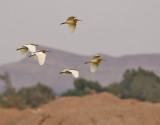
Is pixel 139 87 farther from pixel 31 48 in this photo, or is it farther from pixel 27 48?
pixel 31 48

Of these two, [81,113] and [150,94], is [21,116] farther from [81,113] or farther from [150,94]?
[150,94]

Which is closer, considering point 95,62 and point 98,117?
point 95,62

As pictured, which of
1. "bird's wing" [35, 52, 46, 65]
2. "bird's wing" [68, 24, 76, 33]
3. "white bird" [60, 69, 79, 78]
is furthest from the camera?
"bird's wing" [68, 24, 76, 33]

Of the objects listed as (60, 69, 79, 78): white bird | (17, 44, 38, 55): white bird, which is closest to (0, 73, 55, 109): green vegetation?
(17, 44, 38, 55): white bird

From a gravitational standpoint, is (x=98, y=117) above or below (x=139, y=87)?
above

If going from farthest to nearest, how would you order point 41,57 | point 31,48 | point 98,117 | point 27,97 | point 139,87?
1. point 139,87
2. point 27,97
3. point 98,117
4. point 31,48
5. point 41,57

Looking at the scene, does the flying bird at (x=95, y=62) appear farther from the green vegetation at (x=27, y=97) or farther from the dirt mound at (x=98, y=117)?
the green vegetation at (x=27, y=97)

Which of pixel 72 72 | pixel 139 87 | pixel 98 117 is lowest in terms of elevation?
pixel 139 87

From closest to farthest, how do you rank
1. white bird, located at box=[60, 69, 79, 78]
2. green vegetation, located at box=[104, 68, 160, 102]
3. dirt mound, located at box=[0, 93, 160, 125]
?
1. white bird, located at box=[60, 69, 79, 78]
2. dirt mound, located at box=[0, 93, 160, 125]
3. green vegetation, located at box=[104, 68, 160, 102]

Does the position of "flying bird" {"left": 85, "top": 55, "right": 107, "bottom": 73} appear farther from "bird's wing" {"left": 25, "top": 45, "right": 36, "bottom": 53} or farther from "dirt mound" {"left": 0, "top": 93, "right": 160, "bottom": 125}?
"dirt mound" {"left": 0, "top": 93, "right": 160, "bottom": 125}

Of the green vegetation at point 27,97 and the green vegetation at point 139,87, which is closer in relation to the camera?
the green vegetation at point 27,97

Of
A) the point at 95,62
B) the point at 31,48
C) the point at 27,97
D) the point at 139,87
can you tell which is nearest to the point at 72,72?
the point at 95,62

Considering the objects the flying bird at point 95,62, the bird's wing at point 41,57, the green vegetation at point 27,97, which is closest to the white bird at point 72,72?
the flying bird at point 95,62

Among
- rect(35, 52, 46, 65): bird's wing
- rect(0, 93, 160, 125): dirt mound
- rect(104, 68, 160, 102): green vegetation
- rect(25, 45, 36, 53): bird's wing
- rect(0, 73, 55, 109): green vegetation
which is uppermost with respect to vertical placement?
rect(25, 45, 36, 53): bird's wing
